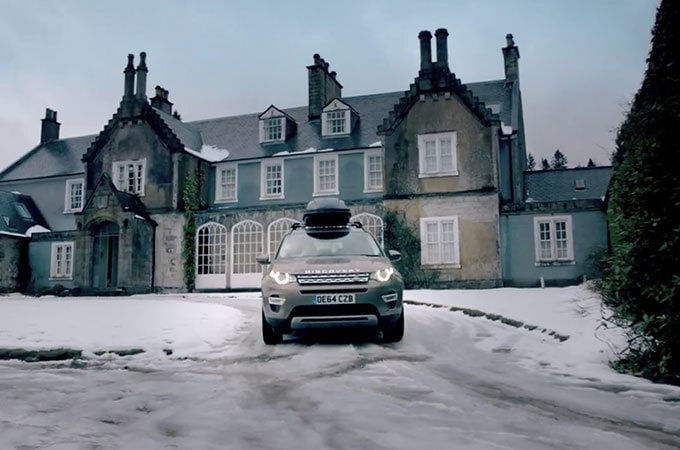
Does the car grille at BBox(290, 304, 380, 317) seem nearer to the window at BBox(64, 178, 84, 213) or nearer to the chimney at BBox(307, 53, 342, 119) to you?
the chimney at BBox(307, 53, 342, 119)

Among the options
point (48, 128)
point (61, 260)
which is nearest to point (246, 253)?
point (61, 260)

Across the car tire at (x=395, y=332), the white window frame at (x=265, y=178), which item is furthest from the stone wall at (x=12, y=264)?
the car tire at (x=395, y=332)

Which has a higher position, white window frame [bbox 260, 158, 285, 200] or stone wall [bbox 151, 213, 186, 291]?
white window frame [bbox 260, 158, 285, 200]

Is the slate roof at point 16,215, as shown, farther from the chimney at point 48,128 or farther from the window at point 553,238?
the window at point 553,238

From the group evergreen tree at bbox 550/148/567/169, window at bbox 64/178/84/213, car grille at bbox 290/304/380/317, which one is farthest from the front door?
evergreen tree at bbox 550/148/567/169

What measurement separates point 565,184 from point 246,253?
1726 cm

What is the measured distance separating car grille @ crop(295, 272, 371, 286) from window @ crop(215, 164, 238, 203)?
71.4 feet

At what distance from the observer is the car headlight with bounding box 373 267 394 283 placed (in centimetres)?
Answer: 776

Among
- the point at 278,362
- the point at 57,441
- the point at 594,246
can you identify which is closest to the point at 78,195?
the point at 594,246

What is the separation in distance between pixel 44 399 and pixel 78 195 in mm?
31077

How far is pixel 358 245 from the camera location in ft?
30.2

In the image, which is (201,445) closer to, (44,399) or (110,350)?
(44,399)

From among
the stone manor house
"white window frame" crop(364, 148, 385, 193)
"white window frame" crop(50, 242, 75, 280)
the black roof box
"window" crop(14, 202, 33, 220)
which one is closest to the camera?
the black roof box

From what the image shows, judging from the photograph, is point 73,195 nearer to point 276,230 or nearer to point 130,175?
point 130,175
